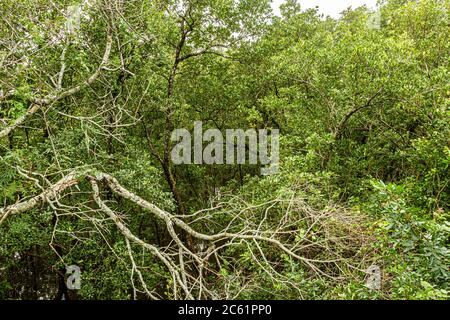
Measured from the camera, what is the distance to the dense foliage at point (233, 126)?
5.06m

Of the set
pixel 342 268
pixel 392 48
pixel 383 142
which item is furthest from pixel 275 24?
pixel 342 268

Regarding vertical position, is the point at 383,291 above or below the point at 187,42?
below

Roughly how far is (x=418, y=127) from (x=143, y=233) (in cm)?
980

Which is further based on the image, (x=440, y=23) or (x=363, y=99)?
(x=440, y=23)

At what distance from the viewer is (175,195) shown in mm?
10047

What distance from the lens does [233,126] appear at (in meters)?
10.7
